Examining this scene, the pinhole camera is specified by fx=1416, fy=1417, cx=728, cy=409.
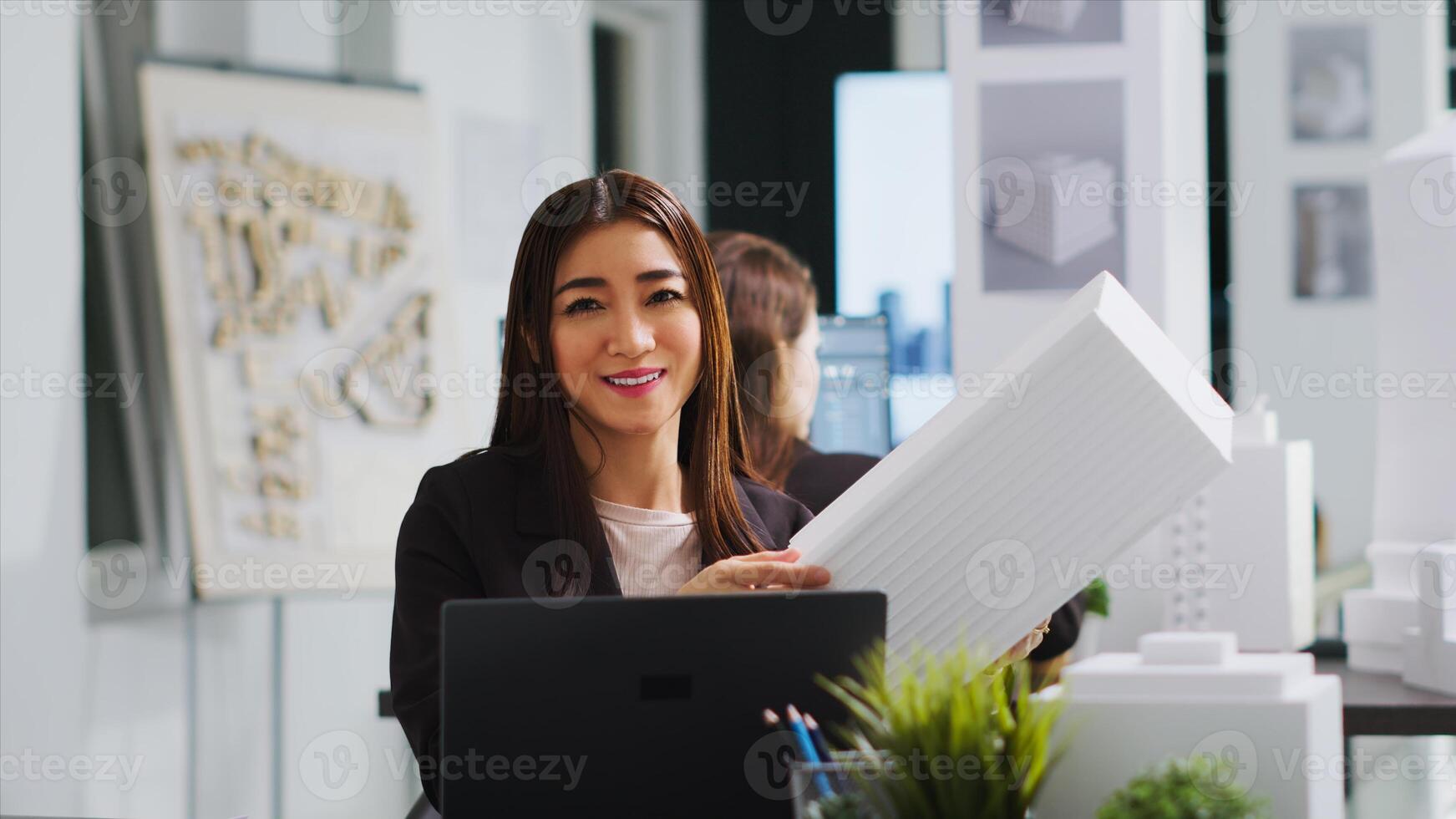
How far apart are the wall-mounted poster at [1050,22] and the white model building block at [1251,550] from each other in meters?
0.78

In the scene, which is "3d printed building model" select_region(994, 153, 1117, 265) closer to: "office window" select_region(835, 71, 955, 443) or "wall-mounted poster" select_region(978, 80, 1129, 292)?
"wall-mounted poster" select_region(978, 80, 1129, 292)

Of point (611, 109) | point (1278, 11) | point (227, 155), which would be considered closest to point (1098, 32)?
point (227, 155)

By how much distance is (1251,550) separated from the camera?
248 centimetres

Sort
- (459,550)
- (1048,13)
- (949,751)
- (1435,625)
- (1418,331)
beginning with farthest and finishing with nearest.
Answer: (1048,13) → (1418,331) → (1435,625) → (459,550) → (949,751)

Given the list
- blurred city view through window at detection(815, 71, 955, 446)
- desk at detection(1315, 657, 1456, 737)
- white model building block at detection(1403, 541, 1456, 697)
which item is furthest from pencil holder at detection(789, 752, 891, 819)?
blurred city view through window at detection(815, 71, 955, 446)

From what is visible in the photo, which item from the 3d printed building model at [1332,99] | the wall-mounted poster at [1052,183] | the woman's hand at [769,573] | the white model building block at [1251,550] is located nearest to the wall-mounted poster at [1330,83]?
the 3d printed building model at [1332,99]

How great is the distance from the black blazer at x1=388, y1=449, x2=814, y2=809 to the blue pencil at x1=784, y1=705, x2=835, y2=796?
1.79 ft

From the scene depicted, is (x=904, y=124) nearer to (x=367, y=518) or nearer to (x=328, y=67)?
(x=328, y=67)

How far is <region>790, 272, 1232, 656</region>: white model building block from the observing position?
1.12m

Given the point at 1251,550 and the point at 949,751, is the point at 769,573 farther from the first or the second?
the point at 1251,550

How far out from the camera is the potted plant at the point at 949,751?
925mm

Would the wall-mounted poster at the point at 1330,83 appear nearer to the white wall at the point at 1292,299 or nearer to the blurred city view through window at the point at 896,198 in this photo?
the white wall at the point at 1292,299

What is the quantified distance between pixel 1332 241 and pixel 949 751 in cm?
491

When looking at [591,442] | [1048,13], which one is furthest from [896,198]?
[591,442]
